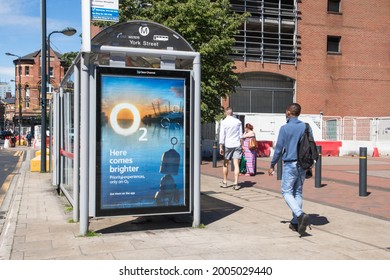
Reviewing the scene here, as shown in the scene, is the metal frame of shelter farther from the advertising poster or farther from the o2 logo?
the o2 logo

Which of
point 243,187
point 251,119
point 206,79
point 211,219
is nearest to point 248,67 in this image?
point 251,119

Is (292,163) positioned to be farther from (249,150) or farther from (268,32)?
(268,32)

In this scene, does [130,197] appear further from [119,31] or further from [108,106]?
[119,31]

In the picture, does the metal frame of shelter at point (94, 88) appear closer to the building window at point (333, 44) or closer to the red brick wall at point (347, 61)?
the red brick wall at point (347, 61)

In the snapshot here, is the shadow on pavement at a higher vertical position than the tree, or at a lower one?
lower

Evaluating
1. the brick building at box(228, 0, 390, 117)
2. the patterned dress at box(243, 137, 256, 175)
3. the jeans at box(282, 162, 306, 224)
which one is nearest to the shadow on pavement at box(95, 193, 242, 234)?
the jeans at box(282, 162, 306, 224)

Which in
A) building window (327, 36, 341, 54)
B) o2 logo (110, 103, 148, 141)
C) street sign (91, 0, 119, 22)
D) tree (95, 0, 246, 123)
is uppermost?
building window (327, 36, 341, 54)

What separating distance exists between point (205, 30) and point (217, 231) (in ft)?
48.3

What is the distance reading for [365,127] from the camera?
26859mm

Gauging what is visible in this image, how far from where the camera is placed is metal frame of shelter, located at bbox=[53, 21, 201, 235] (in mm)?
5906

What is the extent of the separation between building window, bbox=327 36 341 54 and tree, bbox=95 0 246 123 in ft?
61.9

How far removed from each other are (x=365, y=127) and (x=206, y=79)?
1227 centimetres

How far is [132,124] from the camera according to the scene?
6137 mm

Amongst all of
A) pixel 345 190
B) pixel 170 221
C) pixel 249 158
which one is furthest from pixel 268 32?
pixel 170 221
